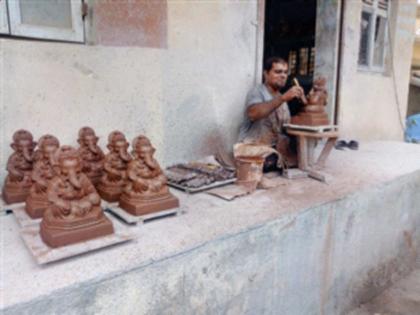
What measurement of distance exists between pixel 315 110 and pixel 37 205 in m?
1.88

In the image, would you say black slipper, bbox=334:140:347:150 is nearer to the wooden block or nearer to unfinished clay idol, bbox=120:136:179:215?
unfinished clay idol, bbox=120:136:179:215

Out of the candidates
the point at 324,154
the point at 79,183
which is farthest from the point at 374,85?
the point at 79,183

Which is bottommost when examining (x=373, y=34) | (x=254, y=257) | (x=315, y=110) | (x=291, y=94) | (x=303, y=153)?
(x=254, y=257)

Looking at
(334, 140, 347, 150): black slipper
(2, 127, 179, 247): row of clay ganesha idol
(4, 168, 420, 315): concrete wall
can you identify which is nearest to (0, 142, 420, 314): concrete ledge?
(4, 168, 420, 315): concrete wall

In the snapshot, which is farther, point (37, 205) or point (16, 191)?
point (16, 191)

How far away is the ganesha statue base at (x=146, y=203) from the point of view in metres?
1.59

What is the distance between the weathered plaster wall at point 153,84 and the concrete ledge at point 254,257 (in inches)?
25.1

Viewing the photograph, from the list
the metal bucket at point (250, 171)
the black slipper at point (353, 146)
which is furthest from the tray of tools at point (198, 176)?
the black slipper at point (353, 146)

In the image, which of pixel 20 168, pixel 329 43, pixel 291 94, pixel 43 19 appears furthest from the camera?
pixel 329 43

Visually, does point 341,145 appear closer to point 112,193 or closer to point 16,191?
point 112,193

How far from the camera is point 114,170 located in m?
1.84

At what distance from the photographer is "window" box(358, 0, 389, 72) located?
400 centimetres

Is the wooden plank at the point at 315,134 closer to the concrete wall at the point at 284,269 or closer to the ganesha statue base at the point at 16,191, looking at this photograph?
the concrete wall at the point at 284,269

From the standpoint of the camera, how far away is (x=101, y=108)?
2.15 meters
